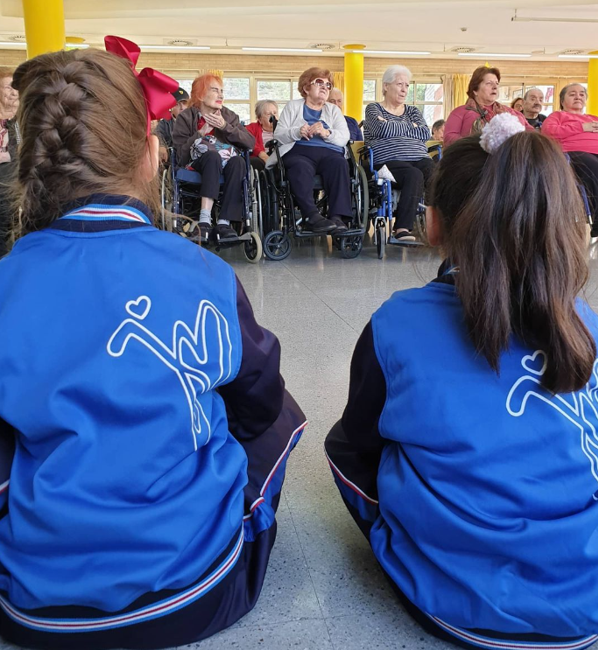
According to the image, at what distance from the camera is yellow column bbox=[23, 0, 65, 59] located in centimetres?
743

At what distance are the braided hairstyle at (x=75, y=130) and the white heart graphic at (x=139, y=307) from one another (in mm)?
170

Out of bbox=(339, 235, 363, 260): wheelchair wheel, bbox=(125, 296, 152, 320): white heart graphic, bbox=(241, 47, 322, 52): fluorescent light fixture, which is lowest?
bbox=(339, 235, 363, 260): wheelchair wheel

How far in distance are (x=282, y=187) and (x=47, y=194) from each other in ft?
11.5

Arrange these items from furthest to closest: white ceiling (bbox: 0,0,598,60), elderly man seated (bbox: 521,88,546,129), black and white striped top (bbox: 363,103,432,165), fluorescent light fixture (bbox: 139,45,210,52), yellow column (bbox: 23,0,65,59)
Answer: fluorescent light fixture (bbox: 139,45,210,52) → white ceiling (bbox: 0,0,598,60) → yellow column (bbox: 23,0,65,59) → elderly man seated (bbox: 521,88,546,129) → black and white striped top (bbox: 363,103,432,165)

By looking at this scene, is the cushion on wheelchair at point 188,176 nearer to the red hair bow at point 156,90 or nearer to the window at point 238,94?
the red hair bow at point 156,90

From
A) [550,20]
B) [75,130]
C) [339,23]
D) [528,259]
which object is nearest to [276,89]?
[339,23]

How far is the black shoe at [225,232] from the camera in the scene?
4.10 m

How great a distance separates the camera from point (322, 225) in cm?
413

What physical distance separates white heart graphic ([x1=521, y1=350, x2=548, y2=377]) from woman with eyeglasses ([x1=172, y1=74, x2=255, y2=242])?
340 centimetres

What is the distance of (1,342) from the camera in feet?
2.46

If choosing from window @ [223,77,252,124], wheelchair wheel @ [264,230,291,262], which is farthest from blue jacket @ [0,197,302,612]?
window @ [223,77,252,124]

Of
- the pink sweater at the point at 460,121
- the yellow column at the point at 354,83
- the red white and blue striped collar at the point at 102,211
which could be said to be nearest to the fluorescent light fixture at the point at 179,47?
the yellow column at the point at 354,83

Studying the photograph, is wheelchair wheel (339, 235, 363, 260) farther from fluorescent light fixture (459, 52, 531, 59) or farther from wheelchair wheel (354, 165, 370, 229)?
fluorescent light fixture (459, 52, 531, 59)

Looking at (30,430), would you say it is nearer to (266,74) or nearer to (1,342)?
(1,342)
